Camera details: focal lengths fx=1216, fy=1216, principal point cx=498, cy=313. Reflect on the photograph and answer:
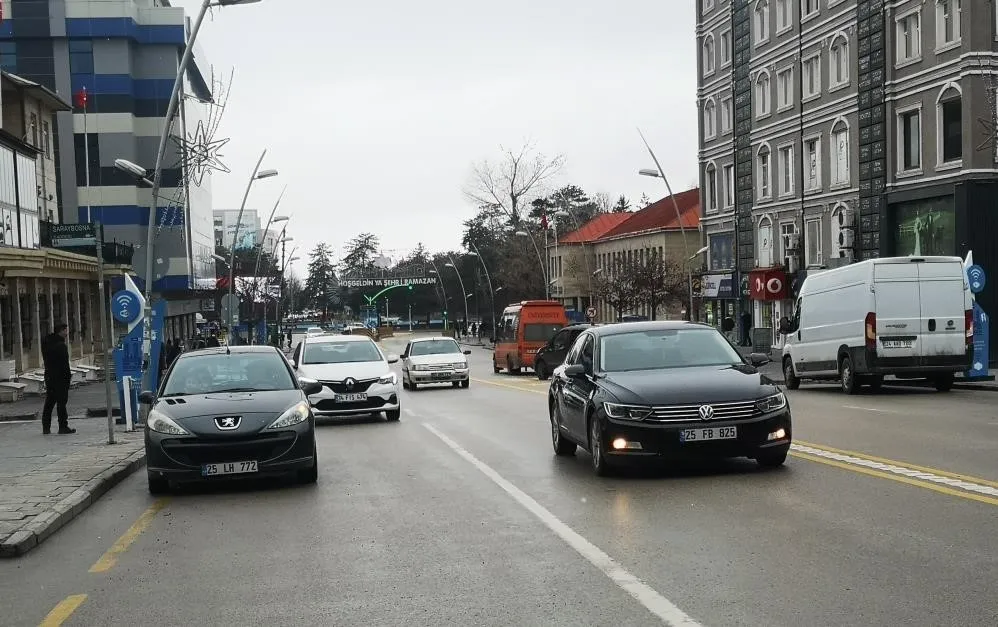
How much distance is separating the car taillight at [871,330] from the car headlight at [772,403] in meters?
13.1

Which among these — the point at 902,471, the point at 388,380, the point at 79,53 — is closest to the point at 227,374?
the point at 902,471

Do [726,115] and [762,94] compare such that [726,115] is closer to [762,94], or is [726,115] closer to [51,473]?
[762,94]

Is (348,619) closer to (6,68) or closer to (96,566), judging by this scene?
(96,566)

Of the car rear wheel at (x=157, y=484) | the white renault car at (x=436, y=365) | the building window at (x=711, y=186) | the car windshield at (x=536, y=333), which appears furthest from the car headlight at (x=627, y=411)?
the building window at (x=711, y=186)

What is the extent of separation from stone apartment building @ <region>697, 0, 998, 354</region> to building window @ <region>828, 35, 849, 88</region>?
0.05 meters

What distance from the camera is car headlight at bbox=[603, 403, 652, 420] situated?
11.1m

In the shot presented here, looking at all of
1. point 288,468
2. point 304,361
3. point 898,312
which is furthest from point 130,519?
point 898,312

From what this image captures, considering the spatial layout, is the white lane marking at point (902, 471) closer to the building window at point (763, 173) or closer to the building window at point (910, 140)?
the building window at point (910, 140)

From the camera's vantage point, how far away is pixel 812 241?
48.8 metres

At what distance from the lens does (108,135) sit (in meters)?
70.5

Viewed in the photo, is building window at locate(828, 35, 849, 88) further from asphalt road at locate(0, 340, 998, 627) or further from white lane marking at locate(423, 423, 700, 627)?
white lane marking at locate(423, 423, 700, 627)

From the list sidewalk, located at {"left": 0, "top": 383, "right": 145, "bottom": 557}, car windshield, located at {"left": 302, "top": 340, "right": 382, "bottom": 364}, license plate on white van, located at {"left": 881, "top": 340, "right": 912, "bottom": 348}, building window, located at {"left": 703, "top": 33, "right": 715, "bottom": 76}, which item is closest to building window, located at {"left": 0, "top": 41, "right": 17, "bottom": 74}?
building window, located at {"left": 703, "top": 33, "right": 715, "bottom": 76}

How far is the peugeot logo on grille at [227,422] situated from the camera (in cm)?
1190

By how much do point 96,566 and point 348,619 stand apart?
280cm
